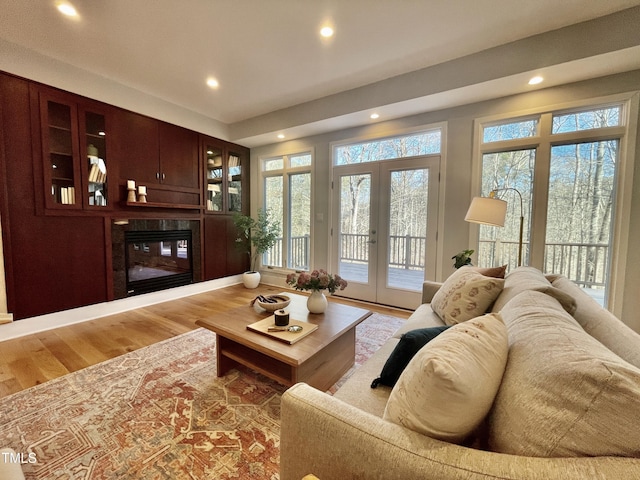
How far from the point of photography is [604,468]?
1.62 ft


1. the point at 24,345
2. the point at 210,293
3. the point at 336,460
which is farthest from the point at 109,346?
the point at 336,460

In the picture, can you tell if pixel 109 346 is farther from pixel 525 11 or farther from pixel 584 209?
pixel 584 209

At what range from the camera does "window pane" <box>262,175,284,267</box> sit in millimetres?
4863

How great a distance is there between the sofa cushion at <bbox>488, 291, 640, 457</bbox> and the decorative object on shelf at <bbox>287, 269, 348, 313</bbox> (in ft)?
4.43

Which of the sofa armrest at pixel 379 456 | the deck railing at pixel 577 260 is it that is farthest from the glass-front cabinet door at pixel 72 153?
the deck railing at pixel 577 260

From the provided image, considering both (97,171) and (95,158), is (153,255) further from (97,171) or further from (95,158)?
(95,158)

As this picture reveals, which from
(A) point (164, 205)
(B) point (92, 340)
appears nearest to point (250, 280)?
(A) point (164, 205)

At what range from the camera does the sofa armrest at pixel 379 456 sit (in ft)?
1.69

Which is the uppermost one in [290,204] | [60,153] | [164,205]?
[60,153]

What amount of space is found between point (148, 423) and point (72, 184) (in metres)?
2.87

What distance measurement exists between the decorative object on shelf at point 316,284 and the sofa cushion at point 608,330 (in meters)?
1.28

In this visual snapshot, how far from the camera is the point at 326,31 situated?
232 centimetres

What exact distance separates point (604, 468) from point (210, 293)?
453cm

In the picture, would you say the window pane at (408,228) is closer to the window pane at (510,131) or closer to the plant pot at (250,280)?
the window pane at (510,131)
